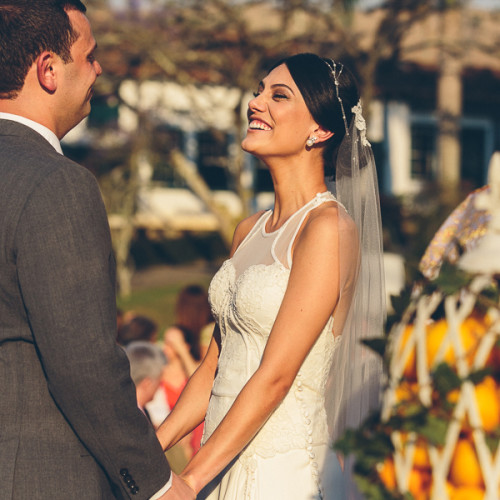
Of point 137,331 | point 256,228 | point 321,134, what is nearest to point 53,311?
point 256,228

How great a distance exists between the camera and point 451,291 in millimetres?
1366

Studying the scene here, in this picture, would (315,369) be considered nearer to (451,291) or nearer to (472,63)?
(451,291)

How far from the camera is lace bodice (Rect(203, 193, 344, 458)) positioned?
9.12 feet

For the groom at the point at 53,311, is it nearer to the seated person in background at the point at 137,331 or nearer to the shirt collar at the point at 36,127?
the shirt collar at the point at 36,127

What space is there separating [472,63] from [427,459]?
22.5 metres

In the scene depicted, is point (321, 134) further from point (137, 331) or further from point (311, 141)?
point (137, 331)

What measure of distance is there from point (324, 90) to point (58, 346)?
1554mm

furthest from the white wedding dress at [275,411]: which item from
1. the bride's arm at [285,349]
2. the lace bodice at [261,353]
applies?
the bride's arm at [285,349]

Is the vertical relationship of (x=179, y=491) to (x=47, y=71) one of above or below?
below

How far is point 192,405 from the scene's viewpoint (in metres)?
3.07

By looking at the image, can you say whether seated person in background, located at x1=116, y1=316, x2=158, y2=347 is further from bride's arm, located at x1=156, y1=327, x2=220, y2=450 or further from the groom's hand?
the groom's hand

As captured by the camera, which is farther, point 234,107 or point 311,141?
point 234,107

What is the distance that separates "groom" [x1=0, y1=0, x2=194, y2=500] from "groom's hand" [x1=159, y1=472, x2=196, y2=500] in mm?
28

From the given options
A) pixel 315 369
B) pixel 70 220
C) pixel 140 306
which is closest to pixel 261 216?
pixel 315 369
